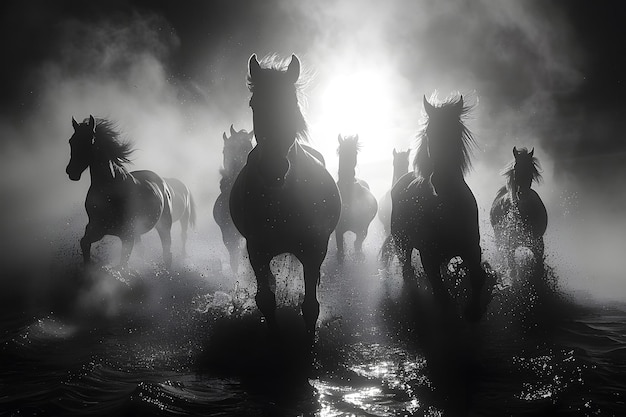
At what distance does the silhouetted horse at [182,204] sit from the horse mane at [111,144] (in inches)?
211

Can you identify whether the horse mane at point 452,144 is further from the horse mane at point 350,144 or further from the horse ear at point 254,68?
the horse mane at point 350,144

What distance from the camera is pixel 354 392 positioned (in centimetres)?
331

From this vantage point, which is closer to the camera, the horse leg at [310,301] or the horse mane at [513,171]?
the horse leg at [310,301]

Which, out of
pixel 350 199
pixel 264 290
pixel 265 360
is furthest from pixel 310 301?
pixel 350 199

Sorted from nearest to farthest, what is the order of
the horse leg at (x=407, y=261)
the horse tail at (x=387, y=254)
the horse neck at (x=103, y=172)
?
1. the horse leg at (x=407, y=261)
2. the horse neck at (x=103, y=172)
3. the horse tail at (x=387, y=254)

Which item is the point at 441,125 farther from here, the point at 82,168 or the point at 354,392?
the point at 82,168

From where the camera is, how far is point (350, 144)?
42.7 feet

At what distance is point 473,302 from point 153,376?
3529 mm

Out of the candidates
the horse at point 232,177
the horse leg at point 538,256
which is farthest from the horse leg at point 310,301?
the horse at point 232,177

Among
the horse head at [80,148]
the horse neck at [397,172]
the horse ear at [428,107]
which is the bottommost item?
the horse ear at [428,107]

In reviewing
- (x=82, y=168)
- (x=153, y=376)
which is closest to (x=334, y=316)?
(x=153, y=376)

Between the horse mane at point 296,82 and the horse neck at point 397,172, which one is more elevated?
the horse neck at point 397,172

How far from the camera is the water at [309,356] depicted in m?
3.04

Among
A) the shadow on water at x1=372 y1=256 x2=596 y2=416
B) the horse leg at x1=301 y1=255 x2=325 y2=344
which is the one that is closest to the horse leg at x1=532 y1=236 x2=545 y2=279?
the shadow on water at x1=372 y1=256 x2=596 y2=416
